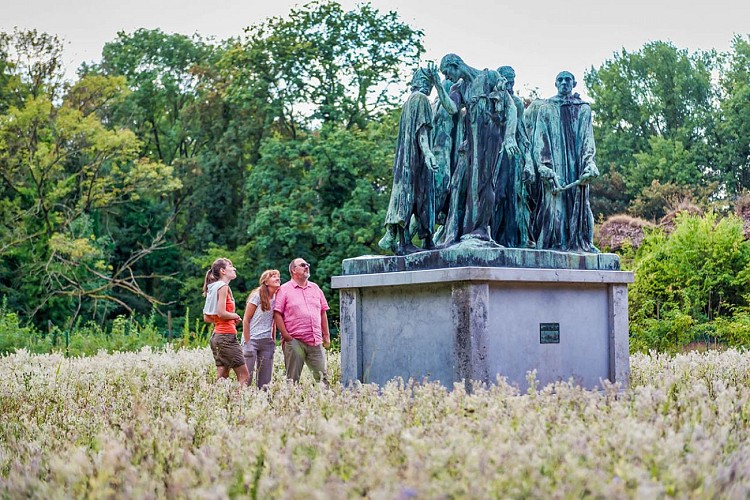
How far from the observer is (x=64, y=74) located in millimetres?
33156

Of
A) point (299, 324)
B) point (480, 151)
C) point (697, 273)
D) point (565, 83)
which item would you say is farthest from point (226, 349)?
point (697, 273)

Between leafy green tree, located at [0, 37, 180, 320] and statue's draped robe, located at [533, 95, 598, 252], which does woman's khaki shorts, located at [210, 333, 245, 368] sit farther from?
leafy green tree, located at [0, 37, 180, 320]

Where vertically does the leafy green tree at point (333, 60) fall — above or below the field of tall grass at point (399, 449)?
above

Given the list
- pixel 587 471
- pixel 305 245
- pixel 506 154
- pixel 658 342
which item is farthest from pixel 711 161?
pixel 587 471

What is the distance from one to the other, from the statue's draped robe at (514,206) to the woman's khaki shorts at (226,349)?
2.97 m

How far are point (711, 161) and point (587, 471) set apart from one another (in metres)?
43.5

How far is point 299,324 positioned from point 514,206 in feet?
8.69

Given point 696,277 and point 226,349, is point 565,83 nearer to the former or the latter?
point 226,349

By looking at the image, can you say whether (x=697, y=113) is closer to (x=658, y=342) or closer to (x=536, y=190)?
(x=658, y=342)

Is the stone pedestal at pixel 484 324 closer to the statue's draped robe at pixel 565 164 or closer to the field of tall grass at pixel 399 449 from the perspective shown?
the statue's draped robe at pixel 565 164

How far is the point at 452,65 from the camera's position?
10.2 metres

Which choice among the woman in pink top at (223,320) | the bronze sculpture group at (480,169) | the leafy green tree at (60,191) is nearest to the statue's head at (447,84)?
the bronze sculpture group at (480,169)

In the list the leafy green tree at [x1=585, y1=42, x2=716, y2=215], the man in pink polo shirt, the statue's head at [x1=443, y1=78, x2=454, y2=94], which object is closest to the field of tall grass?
the man in pink polo shirt

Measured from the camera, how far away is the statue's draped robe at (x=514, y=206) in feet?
34.0
